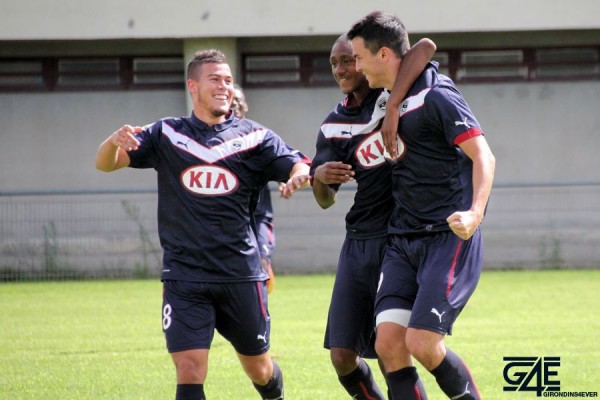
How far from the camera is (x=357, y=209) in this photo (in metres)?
6.70

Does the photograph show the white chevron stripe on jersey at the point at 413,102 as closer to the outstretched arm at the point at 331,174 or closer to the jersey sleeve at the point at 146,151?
the outstretched arm at the point at 331,174

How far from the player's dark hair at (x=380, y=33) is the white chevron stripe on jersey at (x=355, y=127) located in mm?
411

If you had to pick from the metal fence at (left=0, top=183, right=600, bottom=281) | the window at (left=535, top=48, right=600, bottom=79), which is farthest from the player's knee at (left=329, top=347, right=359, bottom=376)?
the window at (left=535, top=48, right=600, bottom=79)

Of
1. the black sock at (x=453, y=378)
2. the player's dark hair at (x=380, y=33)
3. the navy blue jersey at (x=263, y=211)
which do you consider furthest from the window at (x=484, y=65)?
the black sock at (x=453, y=378)

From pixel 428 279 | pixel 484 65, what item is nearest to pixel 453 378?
pixel 428 279

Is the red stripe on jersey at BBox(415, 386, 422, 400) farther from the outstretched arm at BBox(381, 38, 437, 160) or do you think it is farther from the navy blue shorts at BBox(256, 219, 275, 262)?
the navy blue shorts at BBox(256, 219, 275, 262)

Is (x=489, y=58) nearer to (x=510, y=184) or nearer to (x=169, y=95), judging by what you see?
(x=510, y=184)

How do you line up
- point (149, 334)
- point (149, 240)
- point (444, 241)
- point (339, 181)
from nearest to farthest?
point (444, 241) < point (339, 181) < point (149, 334) < point (149, 240)

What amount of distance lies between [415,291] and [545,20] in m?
13.1

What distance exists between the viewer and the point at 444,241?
5.93 metres

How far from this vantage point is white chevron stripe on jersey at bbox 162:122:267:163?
661 centimetres

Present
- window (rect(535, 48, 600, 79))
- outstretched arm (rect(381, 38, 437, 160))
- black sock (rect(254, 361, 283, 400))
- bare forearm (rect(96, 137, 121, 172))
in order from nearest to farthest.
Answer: outstretched arm (rect(381, 38, 437, 160)) → bare forearm (rect(96, 137, 121, 172)) → black sock (rect(254, 361, 283, 400)) → window (rect(535, 48, 600, 79))

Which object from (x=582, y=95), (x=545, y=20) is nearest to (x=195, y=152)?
(x=545, y=20)

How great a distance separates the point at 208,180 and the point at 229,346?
4.35 m
